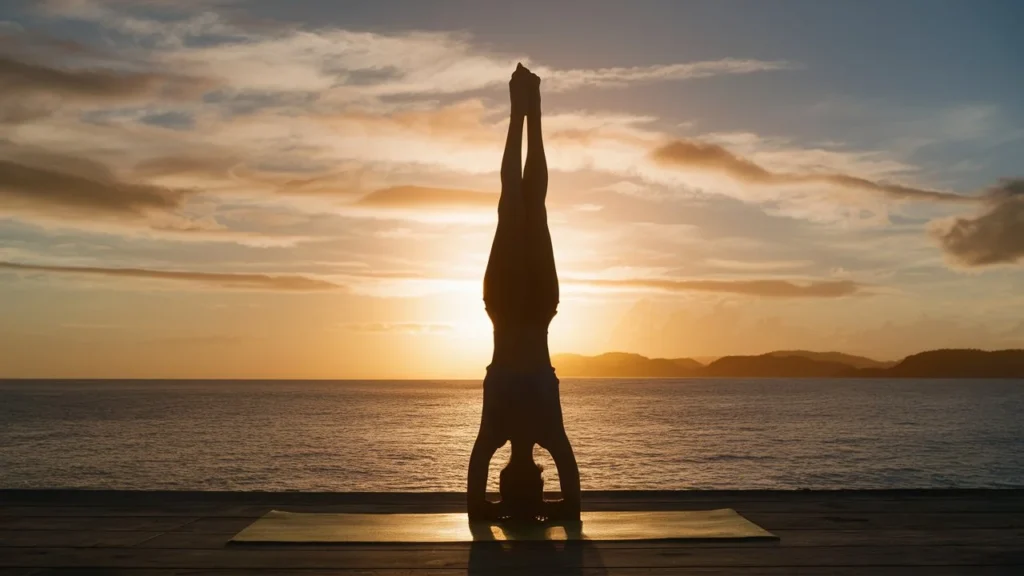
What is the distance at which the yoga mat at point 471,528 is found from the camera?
759 centimetres

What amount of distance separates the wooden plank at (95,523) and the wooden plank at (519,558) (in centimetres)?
92

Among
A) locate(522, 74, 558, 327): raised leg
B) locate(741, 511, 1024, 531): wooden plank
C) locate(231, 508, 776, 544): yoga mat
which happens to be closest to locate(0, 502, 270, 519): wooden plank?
locate(231, 508, 776, 544): yoga mat

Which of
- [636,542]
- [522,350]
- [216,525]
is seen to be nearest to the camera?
[636,542]

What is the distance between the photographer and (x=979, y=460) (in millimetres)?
43719

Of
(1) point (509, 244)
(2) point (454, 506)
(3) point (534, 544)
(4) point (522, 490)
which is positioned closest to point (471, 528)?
(4) point (522, 490)

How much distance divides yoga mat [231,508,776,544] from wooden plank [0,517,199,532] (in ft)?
2.77

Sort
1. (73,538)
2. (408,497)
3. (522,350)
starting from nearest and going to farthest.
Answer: (73,538) < (522,350) < (408,497)

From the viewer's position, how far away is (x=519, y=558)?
6.92 meters

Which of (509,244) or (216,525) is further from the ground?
(509,244)

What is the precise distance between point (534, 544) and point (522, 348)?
1.94 meters

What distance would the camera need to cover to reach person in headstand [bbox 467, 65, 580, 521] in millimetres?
8602

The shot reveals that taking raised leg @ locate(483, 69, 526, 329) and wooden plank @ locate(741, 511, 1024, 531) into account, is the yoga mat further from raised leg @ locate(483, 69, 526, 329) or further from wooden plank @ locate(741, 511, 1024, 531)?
raised leg @ locate(483, 69, 526, 329)

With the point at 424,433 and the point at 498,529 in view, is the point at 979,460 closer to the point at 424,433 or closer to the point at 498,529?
the point at 424,433

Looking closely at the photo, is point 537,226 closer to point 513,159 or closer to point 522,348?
point 513,159
